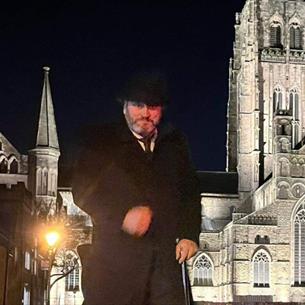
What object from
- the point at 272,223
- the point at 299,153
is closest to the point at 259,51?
the point at 299,153

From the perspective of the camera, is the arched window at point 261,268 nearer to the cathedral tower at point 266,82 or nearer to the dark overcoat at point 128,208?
the cathedral tower at point 266,82

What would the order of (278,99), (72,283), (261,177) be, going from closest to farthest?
(72,283), (261,177), (278,99)

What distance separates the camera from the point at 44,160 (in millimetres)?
64688

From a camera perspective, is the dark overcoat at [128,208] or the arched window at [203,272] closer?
the dark overcoat at [128,208]

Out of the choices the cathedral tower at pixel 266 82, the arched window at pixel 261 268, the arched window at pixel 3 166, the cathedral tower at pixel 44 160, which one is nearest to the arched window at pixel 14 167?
the arched window at pixel 3 166

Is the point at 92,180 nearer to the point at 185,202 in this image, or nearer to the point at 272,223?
the point at 185,202

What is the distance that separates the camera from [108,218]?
17.6ft

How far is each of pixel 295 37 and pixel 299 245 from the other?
23.9 metres

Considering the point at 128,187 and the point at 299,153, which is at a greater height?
the point at 299,153

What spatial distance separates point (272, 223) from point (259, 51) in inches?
781

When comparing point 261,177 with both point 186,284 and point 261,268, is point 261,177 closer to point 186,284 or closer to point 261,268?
point 261,268

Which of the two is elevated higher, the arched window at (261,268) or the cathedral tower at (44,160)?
the cathedral tower at (44,160)

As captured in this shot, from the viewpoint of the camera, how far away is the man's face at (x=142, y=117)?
548cm

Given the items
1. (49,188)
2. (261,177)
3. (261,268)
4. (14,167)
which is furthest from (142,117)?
(261,177)
